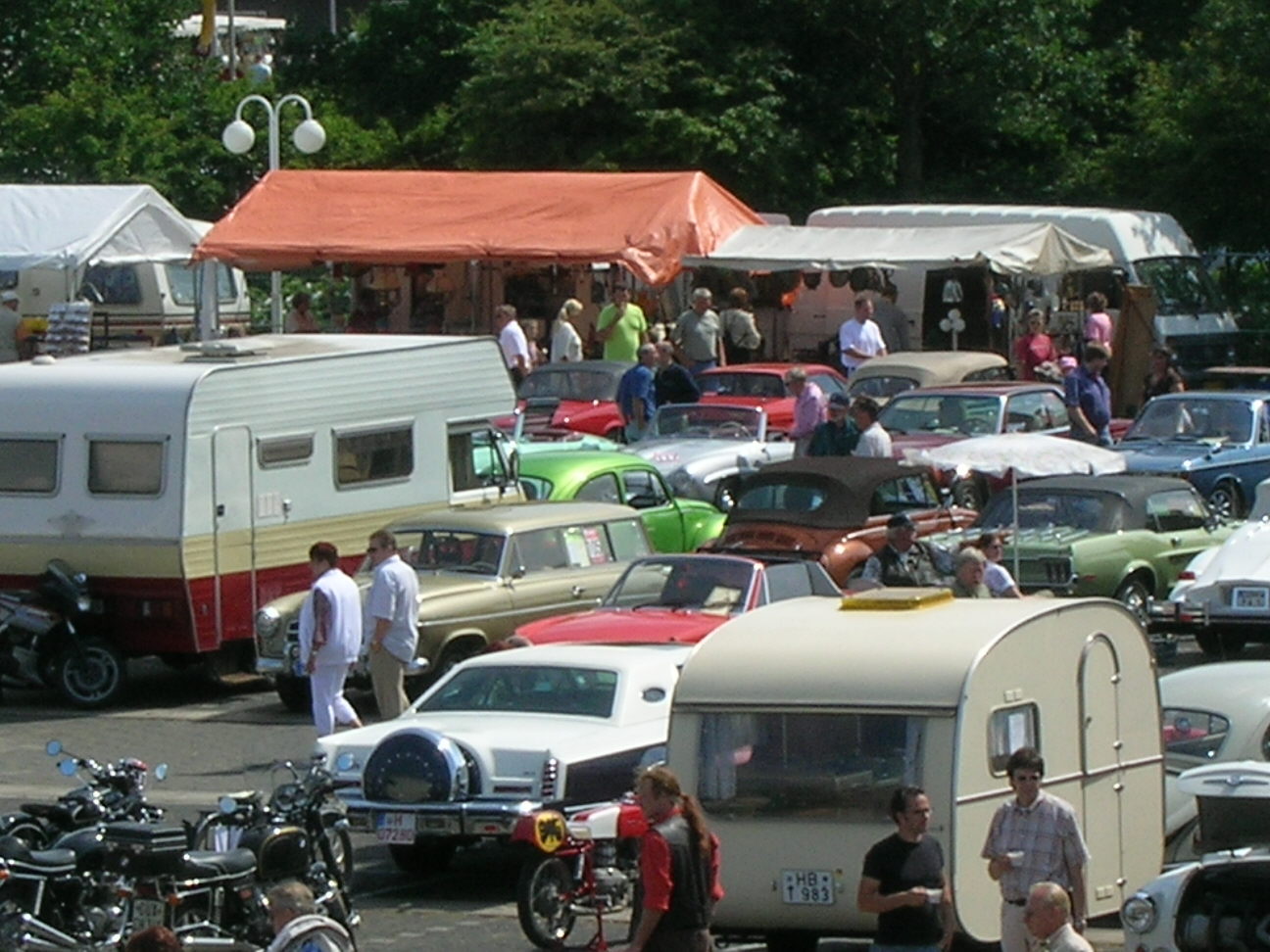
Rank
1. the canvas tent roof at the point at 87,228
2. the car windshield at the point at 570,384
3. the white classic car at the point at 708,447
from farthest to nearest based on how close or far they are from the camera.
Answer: the canvas tent roof at the point at 87,228 < the car windshield at the point at 570,384 < the white classic car at the point at 708,447

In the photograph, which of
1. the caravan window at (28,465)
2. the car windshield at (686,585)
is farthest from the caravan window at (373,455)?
the car windshield at (686,585)

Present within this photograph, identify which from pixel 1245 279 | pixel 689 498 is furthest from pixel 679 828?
pixel 1245 279

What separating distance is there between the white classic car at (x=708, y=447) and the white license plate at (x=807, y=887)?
13.1m

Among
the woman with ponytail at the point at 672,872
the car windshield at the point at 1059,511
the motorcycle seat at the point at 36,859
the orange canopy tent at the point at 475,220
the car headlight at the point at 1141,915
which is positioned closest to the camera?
the woman with ponytail at the point at 672,872

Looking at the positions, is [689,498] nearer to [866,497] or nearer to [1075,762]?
[866,497]

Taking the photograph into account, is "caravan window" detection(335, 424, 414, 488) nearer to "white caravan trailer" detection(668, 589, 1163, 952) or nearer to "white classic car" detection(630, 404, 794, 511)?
"white classic car" detection(630, 404, 794, 511)

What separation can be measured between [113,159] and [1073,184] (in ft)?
56.0

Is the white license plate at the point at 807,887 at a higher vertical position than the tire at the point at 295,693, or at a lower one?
higher

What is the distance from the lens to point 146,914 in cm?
1166

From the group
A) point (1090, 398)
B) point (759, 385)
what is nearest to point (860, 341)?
point (759, 385)

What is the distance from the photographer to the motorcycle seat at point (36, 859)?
1177cm

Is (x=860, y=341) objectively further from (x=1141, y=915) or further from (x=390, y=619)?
(x=1141, y=915)

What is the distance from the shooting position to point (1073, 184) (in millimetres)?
43750

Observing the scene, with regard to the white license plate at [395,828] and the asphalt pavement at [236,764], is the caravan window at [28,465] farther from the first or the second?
the white license plate at [395,828]
